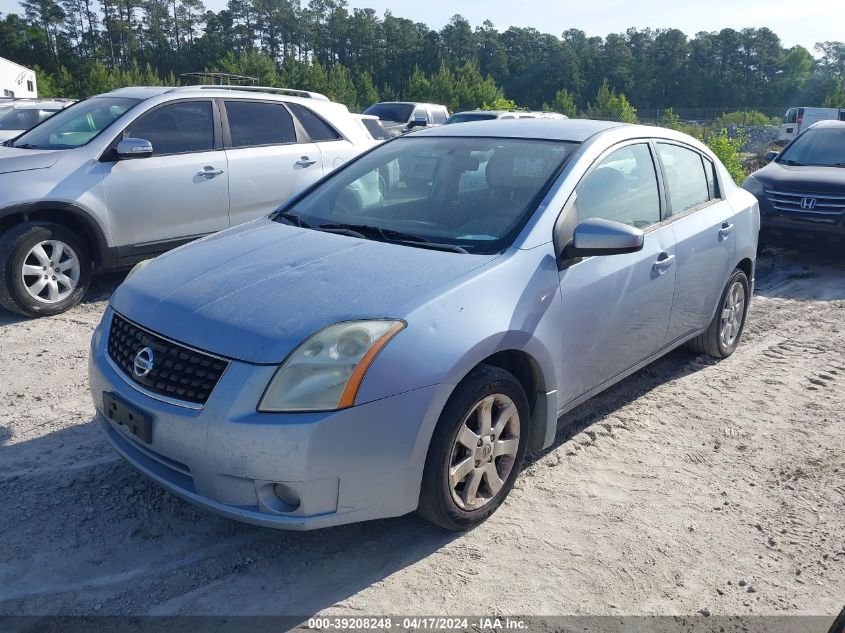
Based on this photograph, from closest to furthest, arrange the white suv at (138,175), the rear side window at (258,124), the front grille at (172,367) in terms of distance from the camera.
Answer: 1. the front grille at (172,367)
2. the white suv at (138,175)
3. the rear side window at (258,124)

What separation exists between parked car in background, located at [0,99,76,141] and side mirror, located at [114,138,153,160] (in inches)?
295

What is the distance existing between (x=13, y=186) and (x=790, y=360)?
5914 mm

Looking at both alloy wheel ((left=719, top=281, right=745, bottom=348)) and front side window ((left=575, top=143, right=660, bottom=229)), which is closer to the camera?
front side window ((left=575, top=143, right=660, bottom=229))

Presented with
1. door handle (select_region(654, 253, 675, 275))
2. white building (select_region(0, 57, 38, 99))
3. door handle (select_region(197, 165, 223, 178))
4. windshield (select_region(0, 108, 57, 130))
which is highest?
white building (select_region(0, 57, 38, 99))

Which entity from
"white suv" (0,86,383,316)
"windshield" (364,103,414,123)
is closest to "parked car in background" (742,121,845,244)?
"white suv" (0,86,383,316)

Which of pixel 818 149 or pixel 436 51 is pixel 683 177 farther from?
pixel 436 51

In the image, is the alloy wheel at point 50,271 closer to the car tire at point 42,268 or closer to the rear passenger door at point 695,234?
the car tire at point 42,268

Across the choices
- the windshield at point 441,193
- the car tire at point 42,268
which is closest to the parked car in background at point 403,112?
the car tire at point 42,268

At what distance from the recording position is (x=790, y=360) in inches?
218

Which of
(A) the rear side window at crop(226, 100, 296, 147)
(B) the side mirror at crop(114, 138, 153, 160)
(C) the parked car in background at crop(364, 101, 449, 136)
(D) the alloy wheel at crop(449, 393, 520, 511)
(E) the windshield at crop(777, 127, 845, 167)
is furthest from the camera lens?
(C) the parked car in background at crop(364, 101, 449, 136)

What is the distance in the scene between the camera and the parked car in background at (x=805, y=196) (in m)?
8.38

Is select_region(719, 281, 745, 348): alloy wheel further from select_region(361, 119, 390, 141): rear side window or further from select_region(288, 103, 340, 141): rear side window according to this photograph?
select_region(361, 119, 390, 141): rear side window

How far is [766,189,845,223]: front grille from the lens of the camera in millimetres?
8352

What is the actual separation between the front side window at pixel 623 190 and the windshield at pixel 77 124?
432 centimetres
